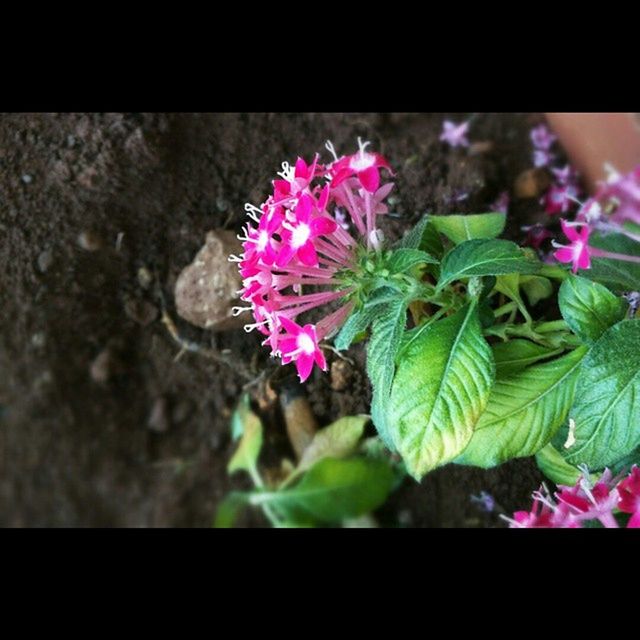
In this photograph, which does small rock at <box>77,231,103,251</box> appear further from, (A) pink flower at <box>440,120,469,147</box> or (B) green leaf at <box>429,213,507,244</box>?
(A) pink flower at <box>440,120,469,147</box>

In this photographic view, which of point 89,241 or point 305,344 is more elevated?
point 89,241

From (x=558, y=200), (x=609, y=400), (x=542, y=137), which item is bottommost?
(x=609, y=400)

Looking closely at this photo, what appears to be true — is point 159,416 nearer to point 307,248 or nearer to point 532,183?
point 307,248

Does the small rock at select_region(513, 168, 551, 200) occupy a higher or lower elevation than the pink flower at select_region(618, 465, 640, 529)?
higher

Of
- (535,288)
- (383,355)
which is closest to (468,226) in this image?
(535,288)

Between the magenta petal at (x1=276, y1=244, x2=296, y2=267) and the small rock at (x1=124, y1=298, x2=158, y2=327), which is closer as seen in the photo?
the magenta petal at (x1=276, y1=244, x2=296, y2=267)

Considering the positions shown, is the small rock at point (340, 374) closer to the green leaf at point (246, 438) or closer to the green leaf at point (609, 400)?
the green leaf at point (246, 438)

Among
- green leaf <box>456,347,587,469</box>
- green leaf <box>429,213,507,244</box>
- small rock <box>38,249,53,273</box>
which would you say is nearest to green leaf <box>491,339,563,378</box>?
green leaf <box>456,347,587,469</box>

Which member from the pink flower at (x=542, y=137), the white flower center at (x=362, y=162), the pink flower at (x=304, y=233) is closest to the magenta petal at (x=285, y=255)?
the pink flower at (x=304, y=233)
